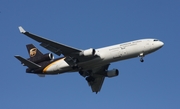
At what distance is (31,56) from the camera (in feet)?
236

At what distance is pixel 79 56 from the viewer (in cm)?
6494

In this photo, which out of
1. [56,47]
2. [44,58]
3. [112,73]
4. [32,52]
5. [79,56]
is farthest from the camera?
[112,73]

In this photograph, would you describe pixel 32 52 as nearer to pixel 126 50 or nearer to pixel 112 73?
pixel 112 73

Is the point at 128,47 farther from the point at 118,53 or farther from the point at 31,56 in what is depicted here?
the point at 31,56

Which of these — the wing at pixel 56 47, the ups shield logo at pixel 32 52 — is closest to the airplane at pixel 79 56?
the wing at pixel 56 47

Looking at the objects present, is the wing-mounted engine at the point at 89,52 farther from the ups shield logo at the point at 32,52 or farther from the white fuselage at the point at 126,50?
the ups shield logo at the point at 32,52

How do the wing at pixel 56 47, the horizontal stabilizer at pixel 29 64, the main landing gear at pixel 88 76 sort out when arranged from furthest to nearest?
the main landing gear at pixel 88 76 → the horizontal stabilizer at pixel 29 64 → the wing at pixel 56 47

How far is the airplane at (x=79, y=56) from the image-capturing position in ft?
209

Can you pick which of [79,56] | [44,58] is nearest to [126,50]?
[79,56]

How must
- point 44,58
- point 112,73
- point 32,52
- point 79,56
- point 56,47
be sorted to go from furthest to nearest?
point 112,73
point 32,52
point 44,58
point 79,56
point 56,47

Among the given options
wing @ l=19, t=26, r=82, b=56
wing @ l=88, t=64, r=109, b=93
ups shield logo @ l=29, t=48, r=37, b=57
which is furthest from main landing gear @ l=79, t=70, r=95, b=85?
ups shield logo @ l=29, t=48, r=37, b=57

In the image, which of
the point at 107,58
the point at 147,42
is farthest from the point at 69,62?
the point at 147,42

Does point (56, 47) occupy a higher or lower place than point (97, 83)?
higher

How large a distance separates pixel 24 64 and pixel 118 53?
15.5m
